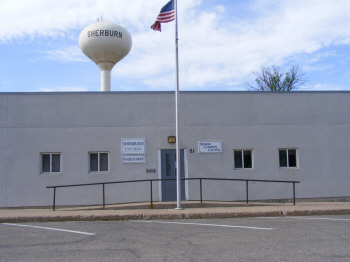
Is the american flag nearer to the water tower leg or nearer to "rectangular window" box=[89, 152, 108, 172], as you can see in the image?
"rectangular window" box=[89, 152, 108, 172]

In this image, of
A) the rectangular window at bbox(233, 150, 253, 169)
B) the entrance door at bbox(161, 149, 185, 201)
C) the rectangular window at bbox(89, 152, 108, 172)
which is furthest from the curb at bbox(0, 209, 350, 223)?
the rectangular window at bbox(233, 150, 253, 169)

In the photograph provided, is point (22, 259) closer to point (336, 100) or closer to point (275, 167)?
point (275, 167)

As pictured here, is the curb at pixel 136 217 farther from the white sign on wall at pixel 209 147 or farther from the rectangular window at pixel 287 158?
the rectangular window at pixel 287 158

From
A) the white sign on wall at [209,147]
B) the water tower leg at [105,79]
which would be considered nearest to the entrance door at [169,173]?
the white sign on wall at [209,147]

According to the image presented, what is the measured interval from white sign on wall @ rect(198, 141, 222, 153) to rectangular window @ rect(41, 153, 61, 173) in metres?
5.63

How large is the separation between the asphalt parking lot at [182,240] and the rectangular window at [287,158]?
513cm

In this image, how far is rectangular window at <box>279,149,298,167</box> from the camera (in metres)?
15.8

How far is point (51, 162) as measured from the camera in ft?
49.2

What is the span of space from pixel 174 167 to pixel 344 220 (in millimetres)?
6782

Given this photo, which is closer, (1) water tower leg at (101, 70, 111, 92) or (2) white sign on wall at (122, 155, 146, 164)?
(2) white sign on wall at (122, 155, 146, 164)

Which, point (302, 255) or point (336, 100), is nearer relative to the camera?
point (302, 255)

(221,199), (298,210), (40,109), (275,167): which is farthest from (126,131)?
(298,210)

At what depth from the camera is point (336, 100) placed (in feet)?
52.7

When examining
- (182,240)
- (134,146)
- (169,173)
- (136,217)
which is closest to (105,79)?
(134,146)
